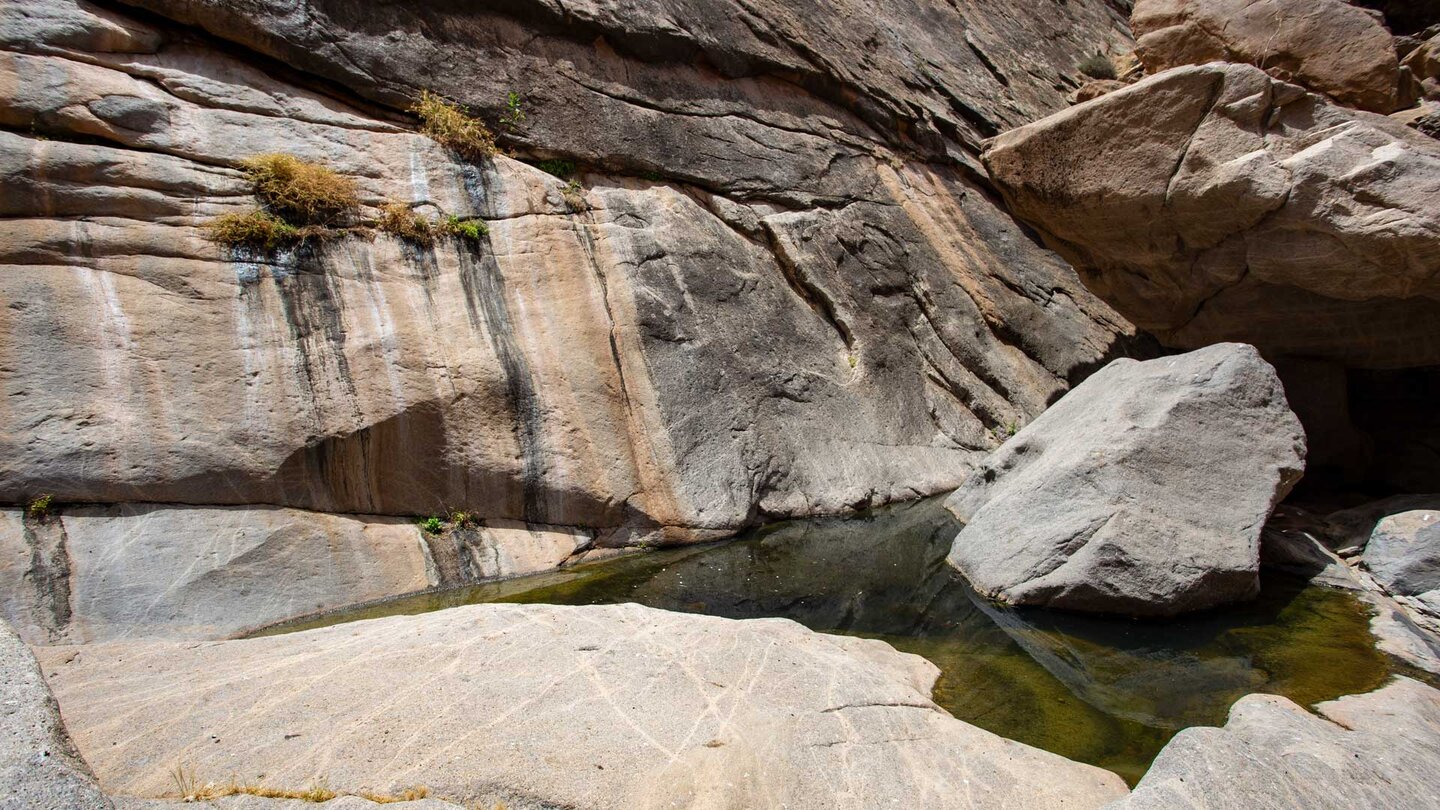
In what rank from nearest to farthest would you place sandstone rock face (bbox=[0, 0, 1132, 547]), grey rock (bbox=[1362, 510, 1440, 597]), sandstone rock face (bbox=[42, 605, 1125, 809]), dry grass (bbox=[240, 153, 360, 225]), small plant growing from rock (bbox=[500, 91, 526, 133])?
sandstone rock face (bbox=[42, 605, 1125, 809]) → sandstone rock face (bbox=[0, 0, 1132, 547]) → grey rock (bbox=[1362, 510, 1440, 597]) → dry grass (bbox=[240, 153, 360, 225]) → small plant growing from rock (bbox=[500, 91, 526, 133])

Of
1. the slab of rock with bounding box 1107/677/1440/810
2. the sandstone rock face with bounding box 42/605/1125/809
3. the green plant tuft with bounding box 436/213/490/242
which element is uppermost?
the green plant tuft with bounding box 436/213/490/242

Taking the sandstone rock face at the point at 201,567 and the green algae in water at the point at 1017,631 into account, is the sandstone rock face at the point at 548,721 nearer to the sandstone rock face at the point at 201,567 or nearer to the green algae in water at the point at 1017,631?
the green algae in water at the point at 1017,631

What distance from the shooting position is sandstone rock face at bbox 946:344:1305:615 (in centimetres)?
667

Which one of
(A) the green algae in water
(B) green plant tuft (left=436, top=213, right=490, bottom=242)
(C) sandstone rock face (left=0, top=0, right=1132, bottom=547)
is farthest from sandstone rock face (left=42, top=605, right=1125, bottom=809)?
(B) green plant tuft (left=436, top=213, right=490, bottom=242)

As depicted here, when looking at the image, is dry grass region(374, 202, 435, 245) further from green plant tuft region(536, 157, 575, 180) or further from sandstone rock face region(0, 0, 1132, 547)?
green plant tuft region(536, 157, 575, 180)

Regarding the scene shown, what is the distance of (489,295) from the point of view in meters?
8.98

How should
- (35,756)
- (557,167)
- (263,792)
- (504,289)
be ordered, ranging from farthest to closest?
1. (557,167)
2. (504,289)
3. (263,792)
4. (35,756)

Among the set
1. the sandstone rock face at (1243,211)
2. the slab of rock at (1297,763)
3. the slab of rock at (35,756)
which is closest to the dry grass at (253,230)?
the slab of rock at (35,756)

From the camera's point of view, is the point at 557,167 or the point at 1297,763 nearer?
the point at 1297,763

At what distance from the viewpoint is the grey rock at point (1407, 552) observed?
287 inches

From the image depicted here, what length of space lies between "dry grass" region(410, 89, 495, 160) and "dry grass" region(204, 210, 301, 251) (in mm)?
2327

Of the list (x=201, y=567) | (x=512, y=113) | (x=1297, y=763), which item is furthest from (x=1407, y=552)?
(x=512, y=113)

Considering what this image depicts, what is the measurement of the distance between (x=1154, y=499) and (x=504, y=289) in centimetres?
681

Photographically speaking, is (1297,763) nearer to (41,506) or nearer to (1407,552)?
(1407,552)
